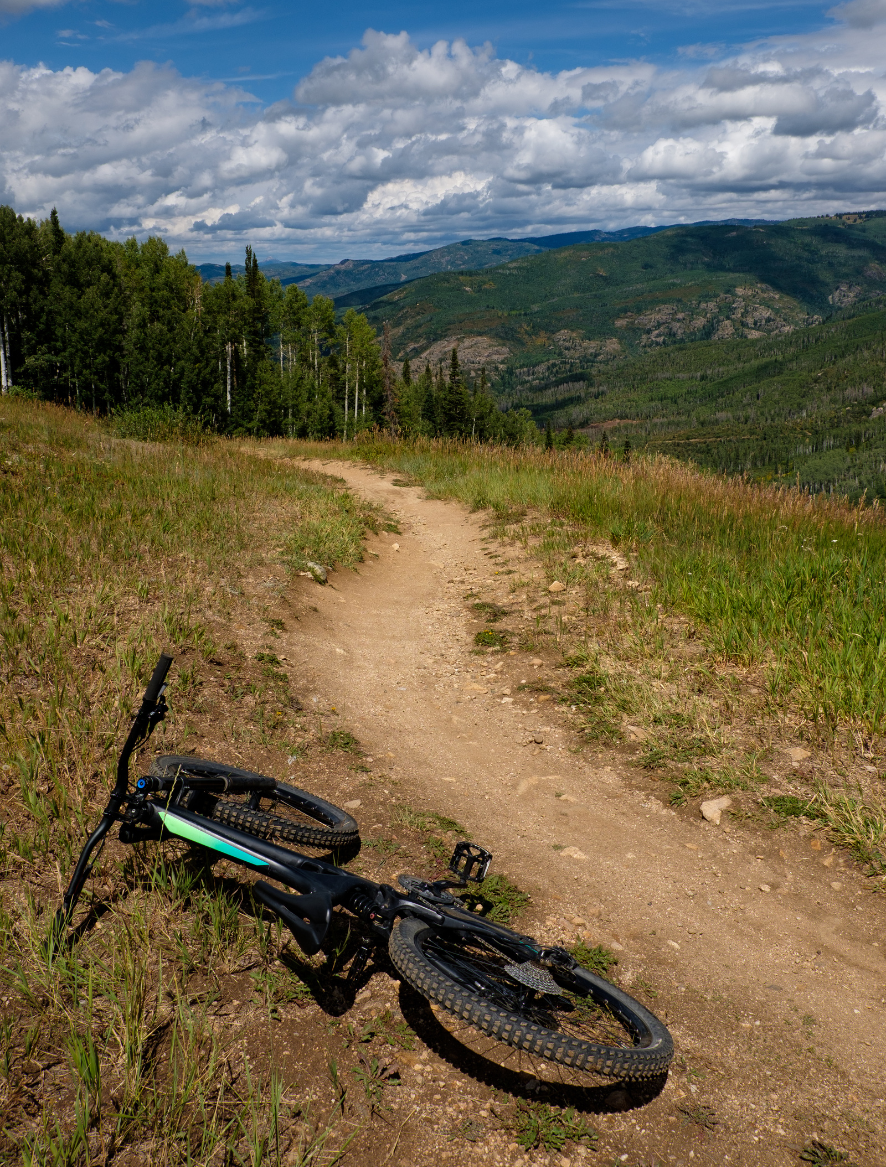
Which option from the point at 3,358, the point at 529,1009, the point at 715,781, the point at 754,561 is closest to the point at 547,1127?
the point at 529,1009

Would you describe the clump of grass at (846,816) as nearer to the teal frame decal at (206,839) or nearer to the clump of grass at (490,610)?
the teal frame decal at (206,839)

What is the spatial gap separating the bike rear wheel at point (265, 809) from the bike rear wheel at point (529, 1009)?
0.90 meters

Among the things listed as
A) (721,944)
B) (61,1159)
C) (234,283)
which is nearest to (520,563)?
(721,944)

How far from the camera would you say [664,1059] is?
2816 mm

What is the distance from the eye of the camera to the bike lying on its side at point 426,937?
112 inches

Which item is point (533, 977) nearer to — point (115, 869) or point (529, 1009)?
point (529, 1009)

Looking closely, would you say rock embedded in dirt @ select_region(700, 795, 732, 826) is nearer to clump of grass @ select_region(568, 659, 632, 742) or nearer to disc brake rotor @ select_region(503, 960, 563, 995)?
clump of grass @ select_region(568, 659, 632, 742)

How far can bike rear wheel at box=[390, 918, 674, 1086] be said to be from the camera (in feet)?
8.48

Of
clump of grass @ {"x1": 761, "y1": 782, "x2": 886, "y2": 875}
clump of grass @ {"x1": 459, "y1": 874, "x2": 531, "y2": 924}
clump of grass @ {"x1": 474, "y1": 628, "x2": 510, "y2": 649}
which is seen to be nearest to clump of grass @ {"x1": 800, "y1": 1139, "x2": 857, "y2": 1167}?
clump of grass @ {"x1": 459, "y1": 874, "x2": 531, "y2": 924}

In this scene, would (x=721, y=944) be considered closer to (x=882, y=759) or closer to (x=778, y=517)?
(x=882, y=759)

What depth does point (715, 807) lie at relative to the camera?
16.6 ft

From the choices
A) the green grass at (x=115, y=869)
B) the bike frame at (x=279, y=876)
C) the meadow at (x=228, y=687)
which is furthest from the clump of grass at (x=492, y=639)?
the bike frame at (x=279, y=876)

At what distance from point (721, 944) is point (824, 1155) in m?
1.24

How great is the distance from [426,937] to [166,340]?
42.7 m
